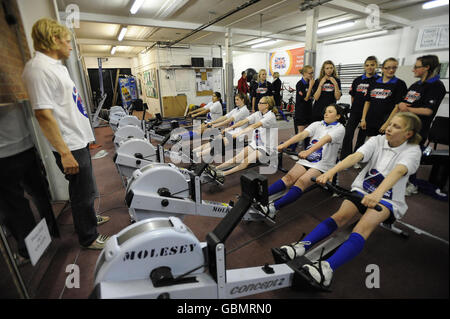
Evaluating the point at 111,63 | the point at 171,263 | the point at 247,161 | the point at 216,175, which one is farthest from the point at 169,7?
the point at 111,63

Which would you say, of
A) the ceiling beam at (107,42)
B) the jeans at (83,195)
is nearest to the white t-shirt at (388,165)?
the jeans at (83,195)

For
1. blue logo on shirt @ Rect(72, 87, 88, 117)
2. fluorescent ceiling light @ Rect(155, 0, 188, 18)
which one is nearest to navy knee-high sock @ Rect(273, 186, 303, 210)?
blue logo on shirt @ Rect(72, 87, 88, 117)

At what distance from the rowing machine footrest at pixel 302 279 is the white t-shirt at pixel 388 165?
758mm

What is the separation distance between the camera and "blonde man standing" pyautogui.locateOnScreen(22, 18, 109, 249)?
1.50m

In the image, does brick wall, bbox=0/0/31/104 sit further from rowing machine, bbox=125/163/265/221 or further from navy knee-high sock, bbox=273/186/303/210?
navy knee-high sock, bbox=273/186/303/210

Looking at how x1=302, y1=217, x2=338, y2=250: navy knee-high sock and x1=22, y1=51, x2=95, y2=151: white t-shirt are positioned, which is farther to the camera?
x1=302, y1=217, x2=338, y2=250: navy knee-high sock

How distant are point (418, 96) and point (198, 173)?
1690 mm

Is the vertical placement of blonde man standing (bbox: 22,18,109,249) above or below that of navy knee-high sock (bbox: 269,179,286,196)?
above

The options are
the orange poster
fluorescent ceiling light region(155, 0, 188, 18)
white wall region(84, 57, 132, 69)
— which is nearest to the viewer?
fluorescent ceiling light region(155, 0, 188, 18)

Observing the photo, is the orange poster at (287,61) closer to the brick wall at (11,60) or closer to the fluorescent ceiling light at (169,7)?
the fluorescent ceiling light at (169,7)

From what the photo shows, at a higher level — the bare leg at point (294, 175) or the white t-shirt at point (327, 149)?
the white t-shirt at point (327, 149)

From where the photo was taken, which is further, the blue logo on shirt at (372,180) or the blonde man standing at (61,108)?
the blue logo on shirt at (372,180)

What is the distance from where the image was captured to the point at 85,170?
1803 millimetres

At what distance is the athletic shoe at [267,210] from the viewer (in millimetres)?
2334
